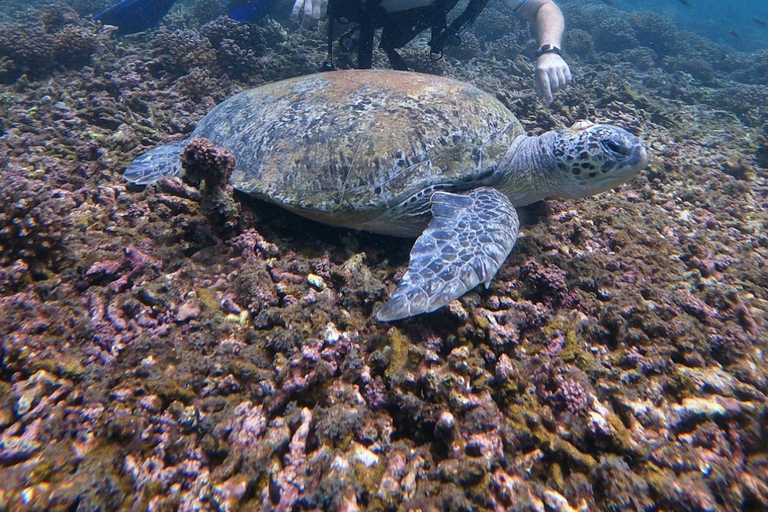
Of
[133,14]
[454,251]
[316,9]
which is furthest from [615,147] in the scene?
[133,14]

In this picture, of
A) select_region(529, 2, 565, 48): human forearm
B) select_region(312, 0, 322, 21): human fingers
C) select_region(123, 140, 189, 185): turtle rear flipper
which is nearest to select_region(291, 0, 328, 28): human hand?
select_region(312, 0, 322, 21): human fingers

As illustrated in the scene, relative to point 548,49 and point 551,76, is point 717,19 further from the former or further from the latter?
point 551,76

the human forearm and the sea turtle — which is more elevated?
the human forearm

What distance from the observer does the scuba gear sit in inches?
205

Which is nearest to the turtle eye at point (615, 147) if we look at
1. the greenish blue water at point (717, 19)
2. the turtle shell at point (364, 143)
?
the turtle shell at point (364, 143)

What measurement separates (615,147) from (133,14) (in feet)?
36.6

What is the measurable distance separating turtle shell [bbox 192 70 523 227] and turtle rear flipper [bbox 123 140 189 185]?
487mm

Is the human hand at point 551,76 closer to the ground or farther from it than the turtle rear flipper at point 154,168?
farther from it

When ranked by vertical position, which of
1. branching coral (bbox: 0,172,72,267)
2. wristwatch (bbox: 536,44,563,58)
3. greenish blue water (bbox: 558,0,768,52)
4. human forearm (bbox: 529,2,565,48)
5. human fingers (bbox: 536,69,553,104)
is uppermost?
human forearm (bbox: 529,2,565,48)

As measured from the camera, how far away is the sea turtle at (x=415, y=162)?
2.74 m

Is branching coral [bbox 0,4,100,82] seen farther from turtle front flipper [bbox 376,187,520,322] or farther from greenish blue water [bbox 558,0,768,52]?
greenish blue water [bbox 558,0,768,52]

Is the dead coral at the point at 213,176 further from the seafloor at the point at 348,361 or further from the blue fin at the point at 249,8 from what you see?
the blue fin at the point at 249,8

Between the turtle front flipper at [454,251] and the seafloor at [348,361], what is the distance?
0.17 metres

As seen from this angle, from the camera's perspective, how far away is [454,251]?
238cm
